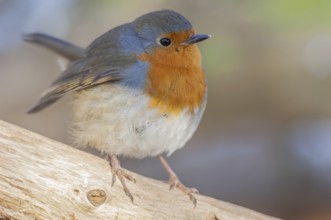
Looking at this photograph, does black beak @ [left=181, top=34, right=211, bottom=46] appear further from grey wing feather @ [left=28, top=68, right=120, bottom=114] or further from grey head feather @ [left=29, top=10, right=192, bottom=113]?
grey wing feather @ [left=28, top=68, right=120, bottom=114]

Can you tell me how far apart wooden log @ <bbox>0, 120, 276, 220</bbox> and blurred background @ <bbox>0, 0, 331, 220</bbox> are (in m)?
2.93

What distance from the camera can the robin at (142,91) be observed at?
150 inches

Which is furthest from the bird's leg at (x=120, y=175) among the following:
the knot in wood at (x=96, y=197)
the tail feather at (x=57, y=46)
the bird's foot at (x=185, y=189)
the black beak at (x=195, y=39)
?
the tail feather at (x=57, y=46)

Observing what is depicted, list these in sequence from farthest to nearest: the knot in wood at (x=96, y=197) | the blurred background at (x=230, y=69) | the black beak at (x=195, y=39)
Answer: the blurred background at (x=230, y=69)
the black beak at (x=195, y=39)
the knot in wood at (x=96, y=197)

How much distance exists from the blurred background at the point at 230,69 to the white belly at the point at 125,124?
7.96 feet

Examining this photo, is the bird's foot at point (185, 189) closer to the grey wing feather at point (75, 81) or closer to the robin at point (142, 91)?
the robin at point (142, 91)

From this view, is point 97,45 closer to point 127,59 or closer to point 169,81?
point 127,59

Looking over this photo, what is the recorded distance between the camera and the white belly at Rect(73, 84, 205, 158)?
380 centimetres

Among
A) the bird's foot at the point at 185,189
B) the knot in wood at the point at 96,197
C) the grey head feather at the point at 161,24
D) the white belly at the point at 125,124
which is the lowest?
the knot in wood at the point at 96,197

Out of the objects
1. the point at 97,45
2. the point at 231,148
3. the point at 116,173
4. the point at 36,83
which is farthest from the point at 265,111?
the point at 116,173

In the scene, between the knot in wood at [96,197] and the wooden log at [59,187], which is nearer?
the wooden log at [59,187]

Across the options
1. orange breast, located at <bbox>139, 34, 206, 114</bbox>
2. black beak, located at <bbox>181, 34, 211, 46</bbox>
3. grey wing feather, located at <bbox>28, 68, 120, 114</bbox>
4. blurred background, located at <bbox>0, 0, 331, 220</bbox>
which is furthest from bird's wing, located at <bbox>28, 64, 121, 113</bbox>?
blurred background, located at <bbox>0, 0, 331, 220</bbox>

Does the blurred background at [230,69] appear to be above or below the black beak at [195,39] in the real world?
above

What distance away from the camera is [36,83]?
6.93m
